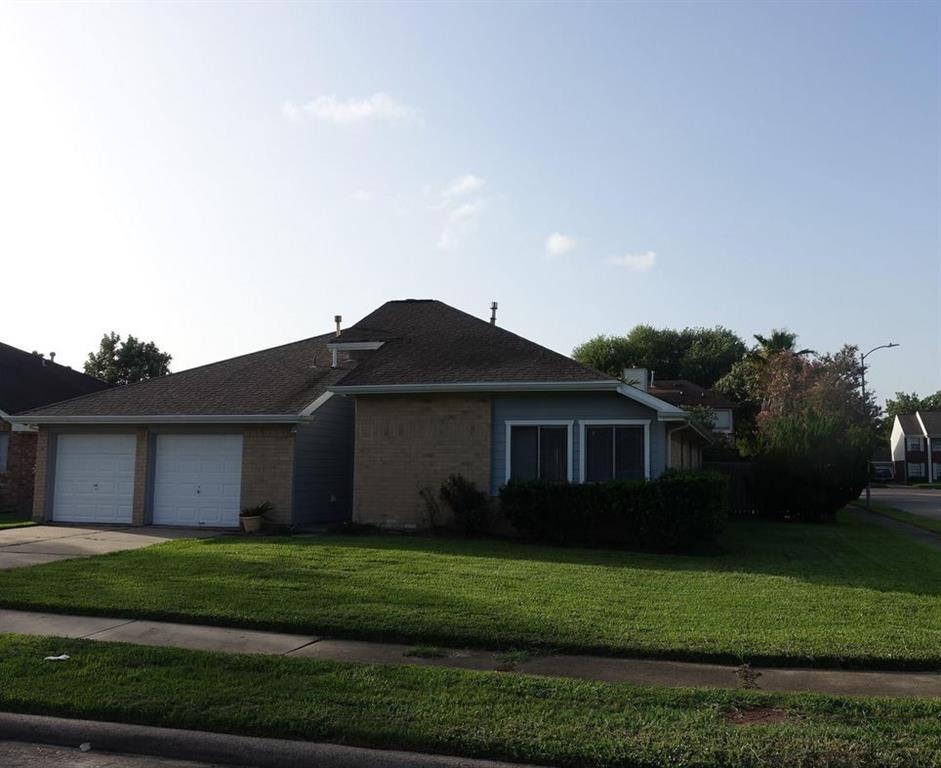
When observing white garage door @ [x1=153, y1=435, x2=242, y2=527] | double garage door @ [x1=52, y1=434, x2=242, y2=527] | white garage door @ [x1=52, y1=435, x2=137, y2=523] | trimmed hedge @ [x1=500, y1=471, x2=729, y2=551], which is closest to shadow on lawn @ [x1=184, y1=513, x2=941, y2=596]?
trimmed hedge @ [x1=500, y1=471, x2=729, y2=551]

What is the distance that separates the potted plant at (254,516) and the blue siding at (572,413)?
4891 millimetres

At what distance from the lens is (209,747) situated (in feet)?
18.0

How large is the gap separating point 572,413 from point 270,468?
6.72 m

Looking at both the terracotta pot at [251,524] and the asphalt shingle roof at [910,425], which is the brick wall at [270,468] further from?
the asphalt shingle roof at [910,425]

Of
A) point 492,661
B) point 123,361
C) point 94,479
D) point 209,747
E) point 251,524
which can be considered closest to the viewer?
point 209,747

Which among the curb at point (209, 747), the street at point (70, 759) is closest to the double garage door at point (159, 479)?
the curb at point (209, 747)

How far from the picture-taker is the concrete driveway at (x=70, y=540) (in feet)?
43.8

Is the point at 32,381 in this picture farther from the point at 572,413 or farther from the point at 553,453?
the point at 572,413

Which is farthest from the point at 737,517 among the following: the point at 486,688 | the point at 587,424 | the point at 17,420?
the point at 486,688

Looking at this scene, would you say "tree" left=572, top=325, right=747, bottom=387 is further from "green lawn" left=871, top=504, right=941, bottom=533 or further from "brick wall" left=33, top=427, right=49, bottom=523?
"brick wall" left=33, top=427, right=49, bottom=523

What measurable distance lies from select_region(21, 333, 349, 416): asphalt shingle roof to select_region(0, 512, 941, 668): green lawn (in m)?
4.53

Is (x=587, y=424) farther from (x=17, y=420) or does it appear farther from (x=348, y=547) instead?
(x=17, y=420)

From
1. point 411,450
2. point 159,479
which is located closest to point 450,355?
point 411,450

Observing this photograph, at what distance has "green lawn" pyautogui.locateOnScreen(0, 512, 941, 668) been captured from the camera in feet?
25.8
